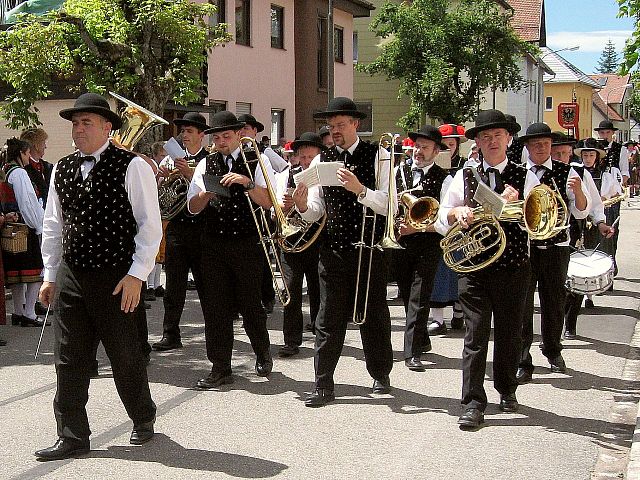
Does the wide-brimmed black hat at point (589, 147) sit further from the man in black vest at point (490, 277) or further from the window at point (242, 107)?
the window at point (242, 107)

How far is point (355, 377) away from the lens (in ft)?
27.0

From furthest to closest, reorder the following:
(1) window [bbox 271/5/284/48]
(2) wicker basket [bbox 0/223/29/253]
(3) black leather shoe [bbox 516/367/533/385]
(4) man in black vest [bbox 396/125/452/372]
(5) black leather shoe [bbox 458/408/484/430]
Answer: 1. (1) window [bbox 271/5/284/48]
2. (2) wicker basket [bbox 0/223/29/253]
3. (4) man in black vest [bbox 396/125/452/372]
4. (3) black leather shoe [bbox 516/367/533/385]
5. (5) black leather shoe [bbox 458/408/484/430]

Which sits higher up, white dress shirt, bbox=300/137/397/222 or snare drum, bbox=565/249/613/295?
white dress shirt, bbox=300/137/397/222

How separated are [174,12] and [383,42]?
89.9 ft

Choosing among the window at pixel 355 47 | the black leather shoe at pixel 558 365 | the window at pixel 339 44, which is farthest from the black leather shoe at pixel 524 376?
the window at pixel 355 47

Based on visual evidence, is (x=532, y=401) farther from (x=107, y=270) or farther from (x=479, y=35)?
(x=479, y=35)

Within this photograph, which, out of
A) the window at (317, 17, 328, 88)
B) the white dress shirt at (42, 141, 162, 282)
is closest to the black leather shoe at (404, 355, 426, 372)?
the white dress shirt at (42, 141, 162, 282)

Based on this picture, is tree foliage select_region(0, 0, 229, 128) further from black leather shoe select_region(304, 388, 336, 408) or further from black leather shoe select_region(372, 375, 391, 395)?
black leather shoe select_region(304, 388, 336, 408)

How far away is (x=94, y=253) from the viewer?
19.3ft

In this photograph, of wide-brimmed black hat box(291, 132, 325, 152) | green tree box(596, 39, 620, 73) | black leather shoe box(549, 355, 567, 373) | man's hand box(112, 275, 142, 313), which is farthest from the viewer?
green tree box(596, 39, 620, 73)

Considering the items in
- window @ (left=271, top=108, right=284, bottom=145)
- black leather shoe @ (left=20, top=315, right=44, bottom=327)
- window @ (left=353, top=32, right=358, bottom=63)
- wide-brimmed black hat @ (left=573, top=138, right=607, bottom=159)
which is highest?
window @ (left=353, top=32, right=358, bottom=63)

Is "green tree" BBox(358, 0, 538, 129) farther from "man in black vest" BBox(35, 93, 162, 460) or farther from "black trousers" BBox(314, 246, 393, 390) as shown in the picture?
"man in black vest" BBox(35, 93, 162, 460)

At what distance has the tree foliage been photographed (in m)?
13.9

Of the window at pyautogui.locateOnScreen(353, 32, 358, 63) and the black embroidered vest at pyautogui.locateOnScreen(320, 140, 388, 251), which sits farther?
the window at pyautogui.locateOnScreen(353, 32, 358, 63)
